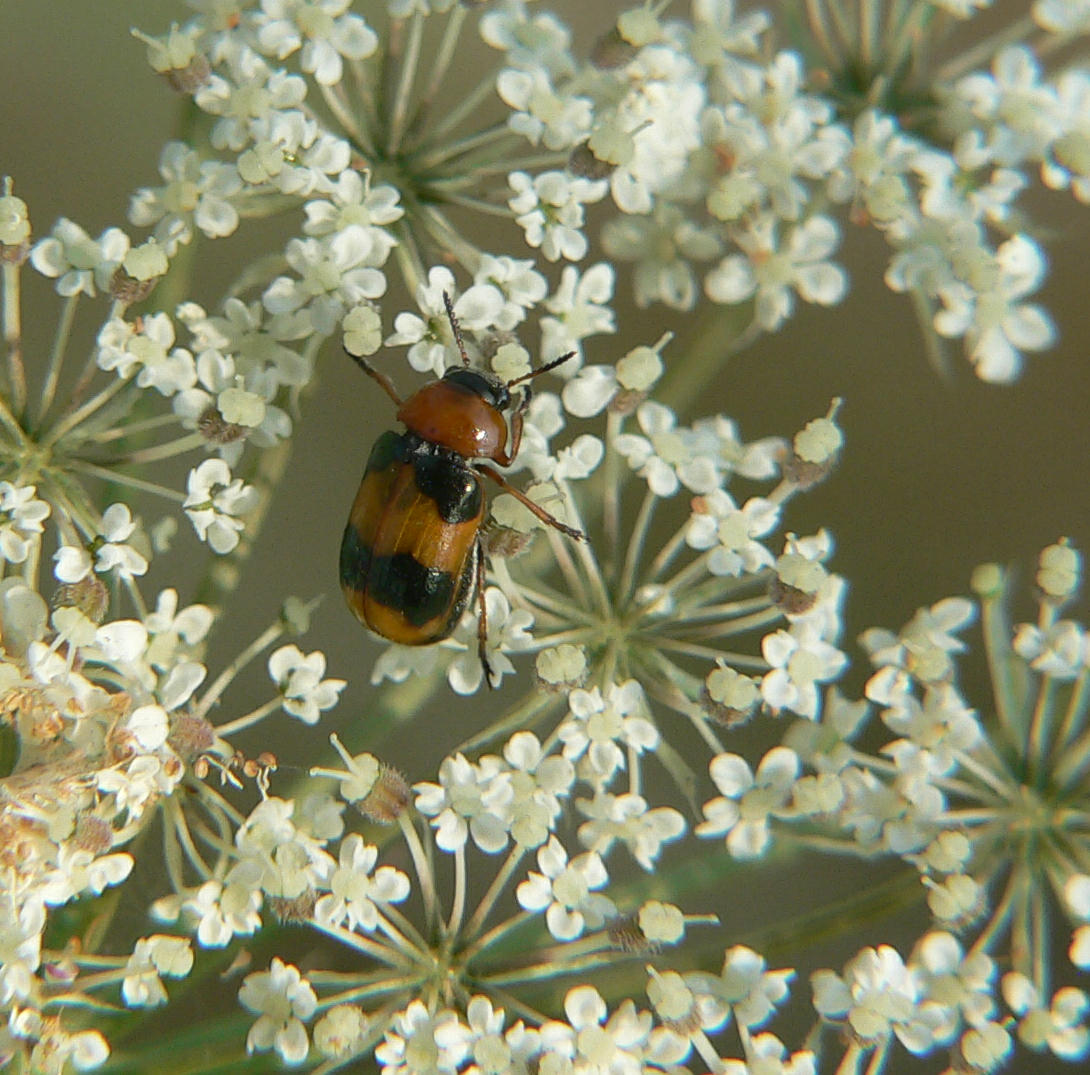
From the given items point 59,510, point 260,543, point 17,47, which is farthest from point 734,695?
point 17,47

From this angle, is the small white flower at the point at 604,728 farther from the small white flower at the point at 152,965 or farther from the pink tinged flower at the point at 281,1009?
the small white flower at the point at 152,965

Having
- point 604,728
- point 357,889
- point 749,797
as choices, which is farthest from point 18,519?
point 749,797

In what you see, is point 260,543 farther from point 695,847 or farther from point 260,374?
point 695,847

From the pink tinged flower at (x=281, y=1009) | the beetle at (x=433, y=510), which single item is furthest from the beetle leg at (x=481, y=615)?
the pink tinged flower at (x=281, y=1009)

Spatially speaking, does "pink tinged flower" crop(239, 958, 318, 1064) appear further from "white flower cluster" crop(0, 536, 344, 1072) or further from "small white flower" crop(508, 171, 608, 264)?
"small white flower" crop(508, 171, 608, 264)

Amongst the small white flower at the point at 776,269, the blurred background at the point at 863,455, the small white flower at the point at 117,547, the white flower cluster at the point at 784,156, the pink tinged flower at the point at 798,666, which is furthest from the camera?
the blurred background at the point at 863,455

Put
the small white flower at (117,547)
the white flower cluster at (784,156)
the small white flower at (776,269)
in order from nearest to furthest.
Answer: the small white flower at (117,547), the white flower cluster at (784,156), the small white flower at (776,269)

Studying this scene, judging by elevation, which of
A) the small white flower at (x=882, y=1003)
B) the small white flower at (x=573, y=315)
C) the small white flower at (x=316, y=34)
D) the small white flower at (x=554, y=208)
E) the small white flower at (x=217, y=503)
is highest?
the small white flower at (x=316, y=34)
